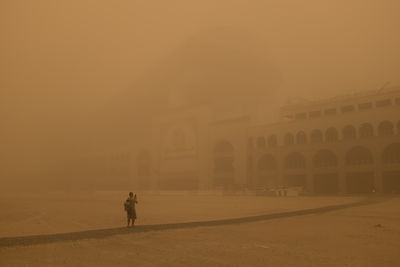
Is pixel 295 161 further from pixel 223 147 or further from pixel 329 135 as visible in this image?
pixel 223 147

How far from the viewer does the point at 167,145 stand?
64.7 m

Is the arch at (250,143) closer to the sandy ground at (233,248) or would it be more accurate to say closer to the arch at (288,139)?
the arch at (288,139)

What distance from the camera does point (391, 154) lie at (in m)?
41.4

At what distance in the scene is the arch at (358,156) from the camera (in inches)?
1703

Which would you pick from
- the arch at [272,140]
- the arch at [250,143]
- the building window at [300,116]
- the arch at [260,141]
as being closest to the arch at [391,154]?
the building window at [300,116]

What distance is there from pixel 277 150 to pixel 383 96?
538 inches

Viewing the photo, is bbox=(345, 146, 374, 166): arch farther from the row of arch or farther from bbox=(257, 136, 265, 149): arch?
bbox=(257, 136, 265, 149): arch

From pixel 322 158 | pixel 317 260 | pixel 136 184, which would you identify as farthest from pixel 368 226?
pixel 136 184

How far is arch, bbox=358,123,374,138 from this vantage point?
42688 mm

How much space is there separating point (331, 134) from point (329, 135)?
0.26 meters

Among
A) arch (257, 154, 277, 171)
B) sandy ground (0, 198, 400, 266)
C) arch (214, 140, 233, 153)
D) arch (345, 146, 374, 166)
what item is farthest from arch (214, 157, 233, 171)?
sandy ground (0, 198, 400, 266)

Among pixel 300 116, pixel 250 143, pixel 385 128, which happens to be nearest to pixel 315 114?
pixel 300 116

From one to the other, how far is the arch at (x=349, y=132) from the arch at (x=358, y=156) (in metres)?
1.48

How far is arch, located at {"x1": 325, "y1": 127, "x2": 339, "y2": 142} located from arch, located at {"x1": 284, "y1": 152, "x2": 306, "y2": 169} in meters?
3.93
